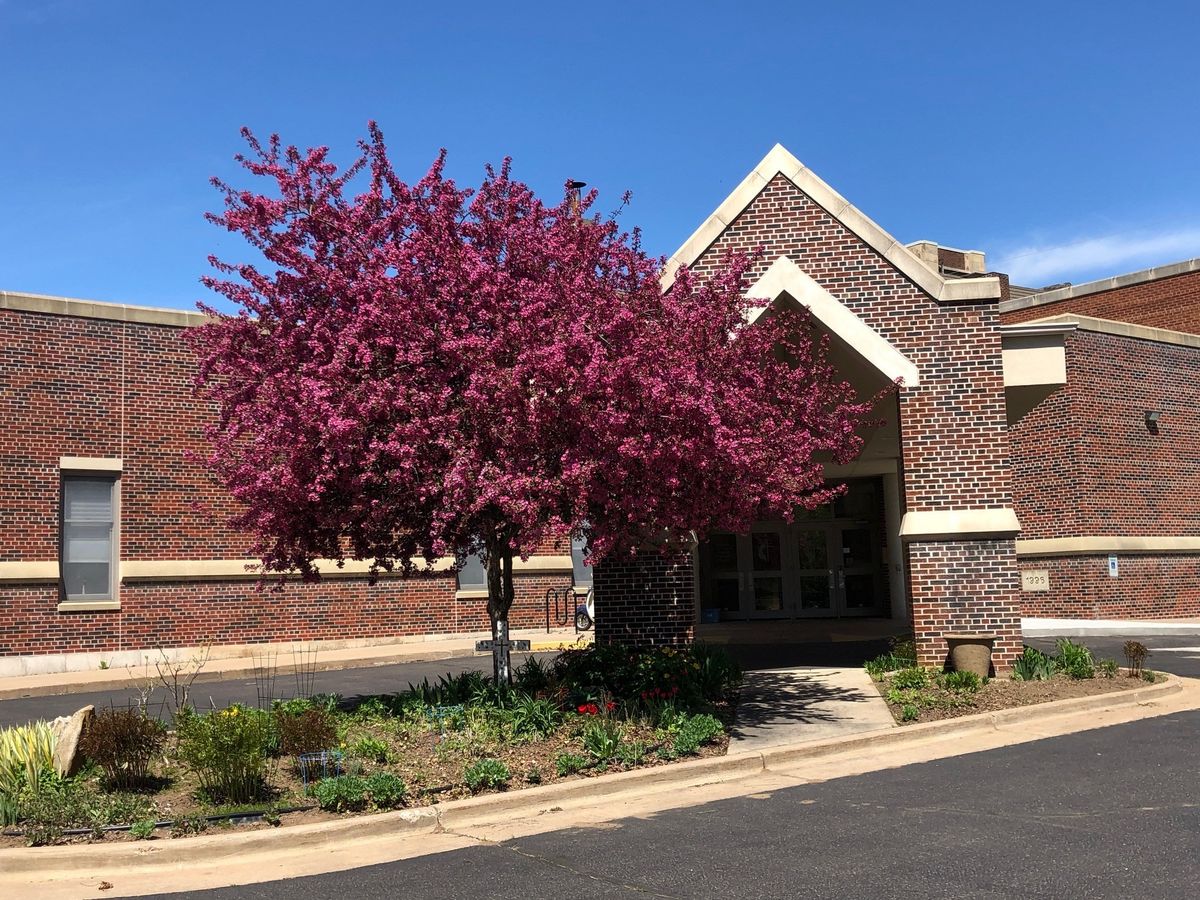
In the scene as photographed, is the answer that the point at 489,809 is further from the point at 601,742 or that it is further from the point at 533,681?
the point at 533,681

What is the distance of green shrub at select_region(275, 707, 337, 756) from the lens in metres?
10.3

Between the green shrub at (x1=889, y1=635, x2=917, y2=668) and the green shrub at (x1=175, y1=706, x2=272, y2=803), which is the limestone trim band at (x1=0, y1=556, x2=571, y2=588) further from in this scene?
the green shrub at (x1=175, y1=706, x2=272, y2=803)

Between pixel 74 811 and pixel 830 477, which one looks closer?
pixel 74 811

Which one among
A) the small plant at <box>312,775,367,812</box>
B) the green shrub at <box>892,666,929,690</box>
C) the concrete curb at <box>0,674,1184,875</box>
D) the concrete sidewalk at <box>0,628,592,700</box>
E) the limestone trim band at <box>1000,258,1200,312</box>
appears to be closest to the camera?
the concrete curb at <box>0,674,1184,875</box>

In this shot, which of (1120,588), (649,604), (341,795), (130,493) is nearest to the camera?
→ (341,795)

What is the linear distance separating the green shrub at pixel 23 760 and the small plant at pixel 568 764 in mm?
4367

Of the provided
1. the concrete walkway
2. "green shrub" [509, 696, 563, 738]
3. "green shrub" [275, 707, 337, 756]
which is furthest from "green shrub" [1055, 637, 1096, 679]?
"green shrub" [275, 707, 337, 756]

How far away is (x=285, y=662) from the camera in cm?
2236

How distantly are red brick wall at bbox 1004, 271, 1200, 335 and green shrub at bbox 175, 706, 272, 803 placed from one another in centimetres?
2904

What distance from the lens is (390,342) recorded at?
1109cm

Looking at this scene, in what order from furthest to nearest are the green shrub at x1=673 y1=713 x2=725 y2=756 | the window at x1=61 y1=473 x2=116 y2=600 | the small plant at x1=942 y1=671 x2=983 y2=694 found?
1. the window at x1=61 y1=473 x2=116 y2=600
2. the small plant at x1=942 y1=671 x2=983 y2=694
3. the green shrub at x1=673 y1=713 x2=725 y2=756

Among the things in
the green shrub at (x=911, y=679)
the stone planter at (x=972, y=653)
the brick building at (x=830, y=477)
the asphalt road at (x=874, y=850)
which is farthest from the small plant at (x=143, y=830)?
the stone planter at (x=972, y=653)

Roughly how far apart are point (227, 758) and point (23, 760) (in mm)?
1801

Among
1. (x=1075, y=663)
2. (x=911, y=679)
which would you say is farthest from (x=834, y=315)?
(x=1075, y=663)
